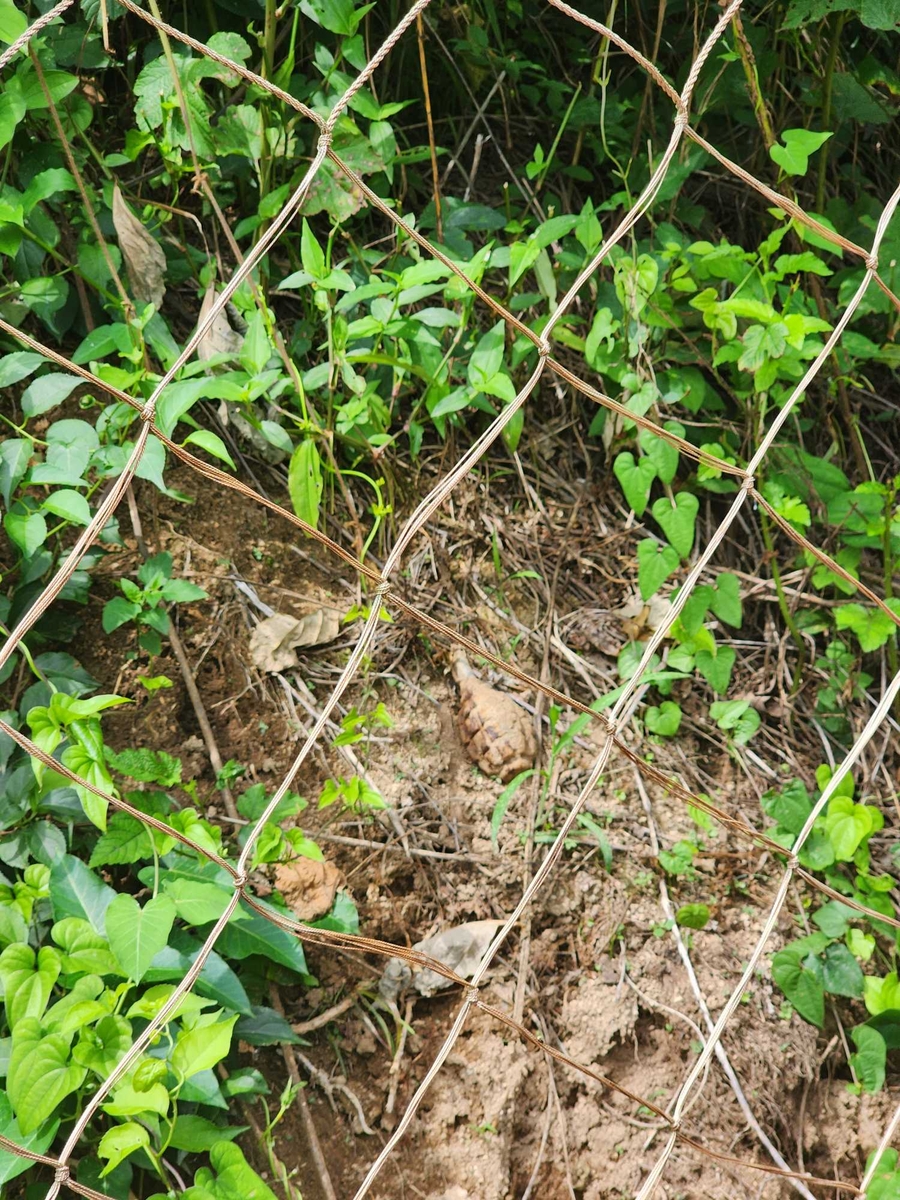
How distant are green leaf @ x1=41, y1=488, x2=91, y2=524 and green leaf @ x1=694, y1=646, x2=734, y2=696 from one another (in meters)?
0.86

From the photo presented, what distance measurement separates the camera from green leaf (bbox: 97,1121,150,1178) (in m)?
0.92

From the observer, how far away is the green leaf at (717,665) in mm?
1510

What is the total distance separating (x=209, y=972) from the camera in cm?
109

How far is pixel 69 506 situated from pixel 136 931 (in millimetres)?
450

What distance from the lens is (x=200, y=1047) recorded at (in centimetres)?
97

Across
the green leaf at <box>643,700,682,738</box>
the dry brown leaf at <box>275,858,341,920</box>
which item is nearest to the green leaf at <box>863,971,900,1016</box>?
the green leaf at <box>643,700,682,738</box>

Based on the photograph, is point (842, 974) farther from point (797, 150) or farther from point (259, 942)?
point (797, 150)

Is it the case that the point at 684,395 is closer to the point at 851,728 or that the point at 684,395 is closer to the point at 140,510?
the point at 851,728

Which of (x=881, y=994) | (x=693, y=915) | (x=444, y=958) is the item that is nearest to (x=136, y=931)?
(x=444, y=958)

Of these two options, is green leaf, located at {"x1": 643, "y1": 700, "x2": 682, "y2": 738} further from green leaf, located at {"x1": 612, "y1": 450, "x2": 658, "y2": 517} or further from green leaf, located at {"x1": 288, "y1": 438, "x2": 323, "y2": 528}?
green leaf, located at {"x1": 288, "y1": 438, "x2": 323, "y2": 528}

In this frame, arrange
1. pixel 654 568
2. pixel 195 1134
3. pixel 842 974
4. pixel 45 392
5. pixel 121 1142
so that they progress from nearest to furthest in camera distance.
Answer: pixel 121 1142, pixel 195 1134, pixel 45 392, pixel 842 974, pixel 654 568

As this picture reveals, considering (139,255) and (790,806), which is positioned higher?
(139,255)

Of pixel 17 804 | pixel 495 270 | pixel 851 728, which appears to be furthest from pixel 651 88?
pixel 17 804

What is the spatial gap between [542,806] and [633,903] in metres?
0.17
